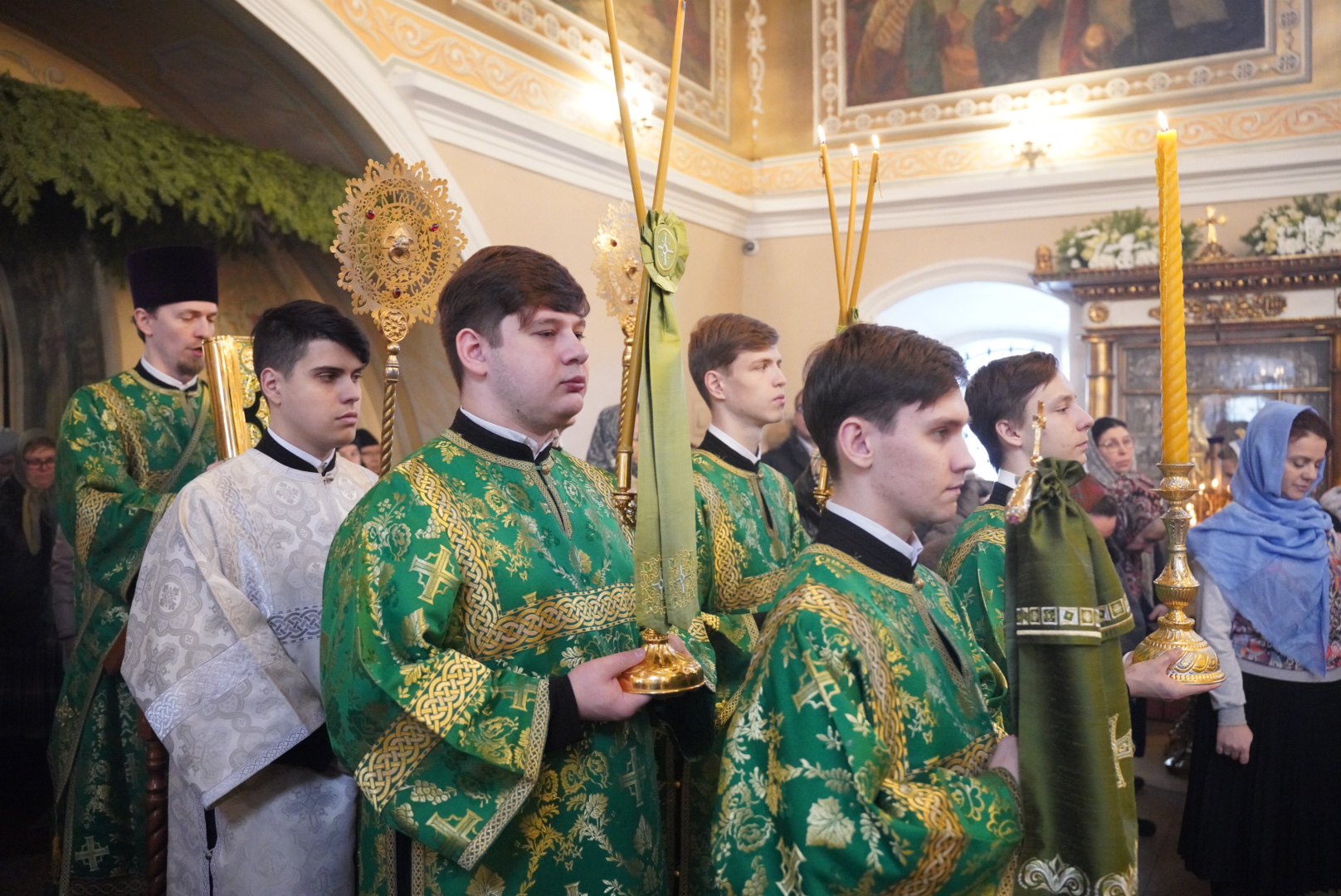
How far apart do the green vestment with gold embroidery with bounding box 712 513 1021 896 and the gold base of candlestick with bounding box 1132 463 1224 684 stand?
0.33 metres

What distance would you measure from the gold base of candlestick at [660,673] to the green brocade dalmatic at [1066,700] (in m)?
0.50

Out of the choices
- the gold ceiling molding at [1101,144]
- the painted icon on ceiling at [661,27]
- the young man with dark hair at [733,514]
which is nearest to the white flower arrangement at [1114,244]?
the gold ceiling molding at [1101,144]

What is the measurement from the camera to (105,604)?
3.37 m

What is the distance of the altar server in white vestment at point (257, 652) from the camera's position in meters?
2.26

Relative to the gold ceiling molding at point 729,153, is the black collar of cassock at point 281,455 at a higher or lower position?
lower

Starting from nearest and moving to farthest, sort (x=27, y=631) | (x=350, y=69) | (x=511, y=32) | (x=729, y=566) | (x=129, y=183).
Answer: (x=729, y=566) < (x=129, y=183) < (x=27, y=631) < (x=350, y=69) < (x=511, y=32)

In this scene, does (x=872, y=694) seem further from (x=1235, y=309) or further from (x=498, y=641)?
(x=1235, y=309)

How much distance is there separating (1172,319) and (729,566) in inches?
62.1

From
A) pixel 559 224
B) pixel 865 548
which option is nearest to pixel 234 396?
pixel 865 548

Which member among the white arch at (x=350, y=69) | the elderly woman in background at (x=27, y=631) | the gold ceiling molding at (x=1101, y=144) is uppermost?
the gold ceiling molding at (x=1101, y=144)

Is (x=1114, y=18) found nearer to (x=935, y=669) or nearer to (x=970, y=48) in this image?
(x=970, y=48)

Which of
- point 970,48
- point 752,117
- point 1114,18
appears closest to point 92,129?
point 752,117

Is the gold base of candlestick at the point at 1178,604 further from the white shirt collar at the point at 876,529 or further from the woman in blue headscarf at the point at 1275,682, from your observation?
the woman in blue headscarf at the point at 1275,682

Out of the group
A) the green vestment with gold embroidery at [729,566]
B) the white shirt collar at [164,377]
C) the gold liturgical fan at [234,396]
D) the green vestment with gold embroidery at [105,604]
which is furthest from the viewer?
the white shirt collar at [164,377]
